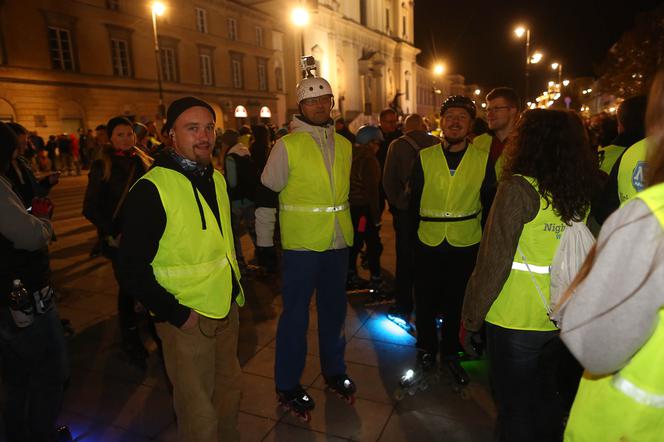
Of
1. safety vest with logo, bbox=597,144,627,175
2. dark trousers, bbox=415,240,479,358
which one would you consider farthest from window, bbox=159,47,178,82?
safety vest with logo, bbox=597,144,627,175

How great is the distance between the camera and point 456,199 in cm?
331

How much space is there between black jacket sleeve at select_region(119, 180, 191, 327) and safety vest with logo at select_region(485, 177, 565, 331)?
1727 mm

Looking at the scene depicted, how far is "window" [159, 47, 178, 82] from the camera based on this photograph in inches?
1133

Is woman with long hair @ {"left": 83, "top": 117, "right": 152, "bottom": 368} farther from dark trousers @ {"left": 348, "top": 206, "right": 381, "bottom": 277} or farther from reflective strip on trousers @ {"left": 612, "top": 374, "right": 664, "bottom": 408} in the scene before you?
reflective strip on trousers @ {"left": 612, "top": 374, "right": 664, "bottom": 408}

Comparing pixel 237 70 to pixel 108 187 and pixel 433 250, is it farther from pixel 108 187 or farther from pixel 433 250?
pixel 433 250

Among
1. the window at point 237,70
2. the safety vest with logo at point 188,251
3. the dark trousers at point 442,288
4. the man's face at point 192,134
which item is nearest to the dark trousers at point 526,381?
the dark trousers at point 442,288

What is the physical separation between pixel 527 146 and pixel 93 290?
593cm

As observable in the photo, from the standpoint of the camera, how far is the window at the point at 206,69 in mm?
31781

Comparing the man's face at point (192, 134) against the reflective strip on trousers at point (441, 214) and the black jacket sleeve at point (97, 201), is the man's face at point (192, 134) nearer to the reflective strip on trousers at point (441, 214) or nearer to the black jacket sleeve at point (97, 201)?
the reflective strip on trousers at point (441, 214)

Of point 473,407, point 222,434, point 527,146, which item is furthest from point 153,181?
point 473,407

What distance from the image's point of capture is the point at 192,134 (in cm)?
230

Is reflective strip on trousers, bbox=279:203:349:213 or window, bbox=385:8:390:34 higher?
window, bbox=385:8:390:34

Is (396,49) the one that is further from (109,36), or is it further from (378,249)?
(378,249)

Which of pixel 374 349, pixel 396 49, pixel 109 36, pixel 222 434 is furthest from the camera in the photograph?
pixel 396 49
